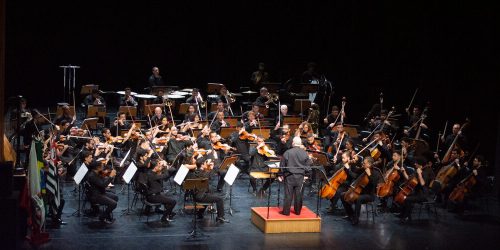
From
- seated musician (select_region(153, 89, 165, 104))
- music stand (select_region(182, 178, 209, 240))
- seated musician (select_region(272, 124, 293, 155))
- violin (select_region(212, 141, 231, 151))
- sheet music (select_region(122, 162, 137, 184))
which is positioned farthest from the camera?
seated musician (select_region(153, 89, 165, 104))

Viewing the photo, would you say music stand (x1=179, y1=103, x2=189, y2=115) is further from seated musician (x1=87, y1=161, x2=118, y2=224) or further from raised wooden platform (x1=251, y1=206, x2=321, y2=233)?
raised wooden platform (x1=251, y1=206, x2=321, y2=233)

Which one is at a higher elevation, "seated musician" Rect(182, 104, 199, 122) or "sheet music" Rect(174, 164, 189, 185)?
"seated musician" Rect(182, 104, 199, 122)

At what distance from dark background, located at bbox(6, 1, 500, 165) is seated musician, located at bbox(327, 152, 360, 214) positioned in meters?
6.26

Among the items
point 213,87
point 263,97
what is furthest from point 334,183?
point 213,87

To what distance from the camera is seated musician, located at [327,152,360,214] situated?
51.0ft

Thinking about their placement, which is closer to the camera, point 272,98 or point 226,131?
point 226,131

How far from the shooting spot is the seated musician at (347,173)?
51.0ft

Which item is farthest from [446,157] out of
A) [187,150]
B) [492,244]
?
[187,150]

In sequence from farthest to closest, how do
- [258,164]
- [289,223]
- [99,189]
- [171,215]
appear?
[258,164]
[171,215]
[99,189]
[289,223]

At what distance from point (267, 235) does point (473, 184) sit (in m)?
5.12

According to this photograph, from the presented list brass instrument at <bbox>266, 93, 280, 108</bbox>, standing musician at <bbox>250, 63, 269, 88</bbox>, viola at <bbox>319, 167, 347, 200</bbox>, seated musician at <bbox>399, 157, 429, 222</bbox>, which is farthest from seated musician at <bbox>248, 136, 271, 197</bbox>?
standing musician at <bbox>250, 63, 269, 88</bbox>

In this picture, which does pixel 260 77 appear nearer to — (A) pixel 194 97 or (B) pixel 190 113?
(A) pixel 194 97

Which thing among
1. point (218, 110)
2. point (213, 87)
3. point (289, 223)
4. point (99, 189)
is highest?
point (213, 87)

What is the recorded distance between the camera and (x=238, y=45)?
85.1ft
